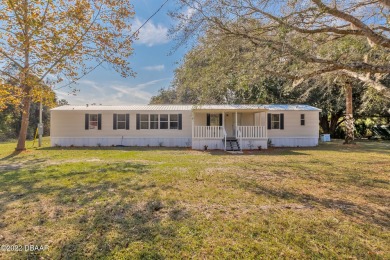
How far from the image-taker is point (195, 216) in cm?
366

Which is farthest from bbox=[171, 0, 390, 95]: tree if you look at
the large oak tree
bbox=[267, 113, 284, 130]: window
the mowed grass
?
bbox=[267, 113, 284, 130]: window

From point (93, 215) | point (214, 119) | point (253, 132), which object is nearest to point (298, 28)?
point (93, 215)

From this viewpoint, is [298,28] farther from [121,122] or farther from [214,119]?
[121,122]

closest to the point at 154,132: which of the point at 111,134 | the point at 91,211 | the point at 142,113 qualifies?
the point at 142,113

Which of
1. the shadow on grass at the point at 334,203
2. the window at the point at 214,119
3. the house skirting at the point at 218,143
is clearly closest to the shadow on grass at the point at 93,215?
the shadow on grass at the point at 334,203

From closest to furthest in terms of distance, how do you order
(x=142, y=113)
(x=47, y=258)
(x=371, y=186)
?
1. (x=47, y=258)
2. (x=371, y=186)
3. (x=142, y=113)

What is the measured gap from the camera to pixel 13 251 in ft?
8.94

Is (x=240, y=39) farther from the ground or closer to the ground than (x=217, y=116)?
farther from the ground

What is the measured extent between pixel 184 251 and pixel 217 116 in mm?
13713

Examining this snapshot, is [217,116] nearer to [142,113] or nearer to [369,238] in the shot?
[142,113]

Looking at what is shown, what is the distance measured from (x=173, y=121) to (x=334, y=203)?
41.4 feet

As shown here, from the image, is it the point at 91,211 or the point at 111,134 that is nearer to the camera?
the point at 91,211

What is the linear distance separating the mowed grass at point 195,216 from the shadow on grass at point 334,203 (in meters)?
0.02

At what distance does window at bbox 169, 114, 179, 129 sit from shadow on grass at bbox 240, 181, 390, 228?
10883 mm
